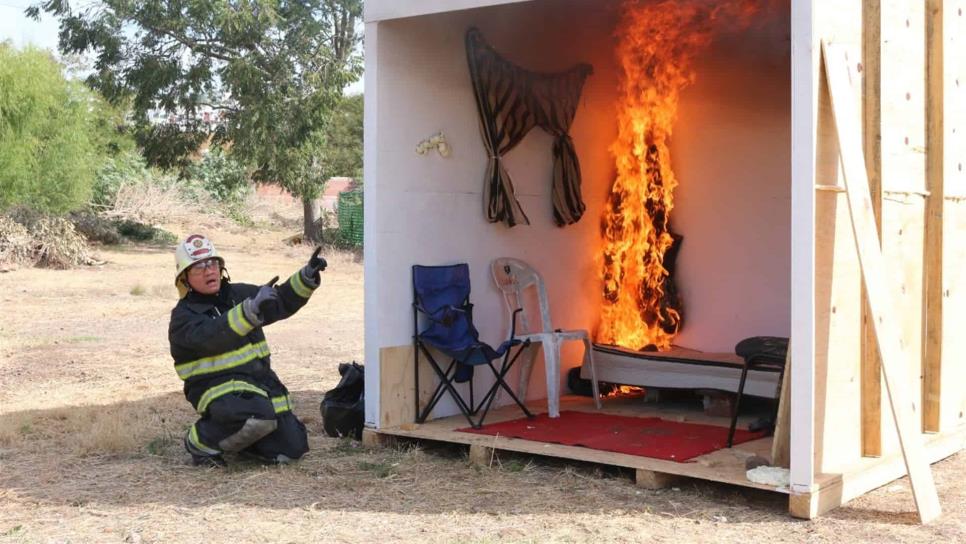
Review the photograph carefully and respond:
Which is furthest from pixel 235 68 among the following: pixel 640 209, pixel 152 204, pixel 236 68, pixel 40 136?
pixel 640 209

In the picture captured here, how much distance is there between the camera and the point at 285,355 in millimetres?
10398

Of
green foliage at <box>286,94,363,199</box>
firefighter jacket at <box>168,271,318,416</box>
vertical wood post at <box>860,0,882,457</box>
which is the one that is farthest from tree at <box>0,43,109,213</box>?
vertical wood post at <box>860,0,882,457</box>

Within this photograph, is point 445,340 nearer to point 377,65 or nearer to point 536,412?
point 536,412

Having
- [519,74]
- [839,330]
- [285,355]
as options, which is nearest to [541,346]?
[519,74]

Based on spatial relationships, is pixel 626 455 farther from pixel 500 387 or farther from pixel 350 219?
pixel 350 219

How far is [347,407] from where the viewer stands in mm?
6629

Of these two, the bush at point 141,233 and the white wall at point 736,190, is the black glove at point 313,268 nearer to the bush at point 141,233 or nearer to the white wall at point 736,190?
the white wall at point 736,190

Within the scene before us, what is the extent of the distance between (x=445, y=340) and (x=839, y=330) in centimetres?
243

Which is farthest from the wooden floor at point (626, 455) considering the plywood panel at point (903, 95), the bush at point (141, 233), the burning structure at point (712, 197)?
the bush at point (141, 233)

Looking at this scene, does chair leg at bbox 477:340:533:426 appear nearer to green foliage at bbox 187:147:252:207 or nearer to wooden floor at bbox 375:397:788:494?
→ wooden floor at bbox 375:397:788:494

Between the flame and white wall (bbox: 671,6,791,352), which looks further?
the flame

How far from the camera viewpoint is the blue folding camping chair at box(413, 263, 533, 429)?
21.1 ft

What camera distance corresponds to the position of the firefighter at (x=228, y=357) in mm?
5402

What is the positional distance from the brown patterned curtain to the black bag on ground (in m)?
1.38
